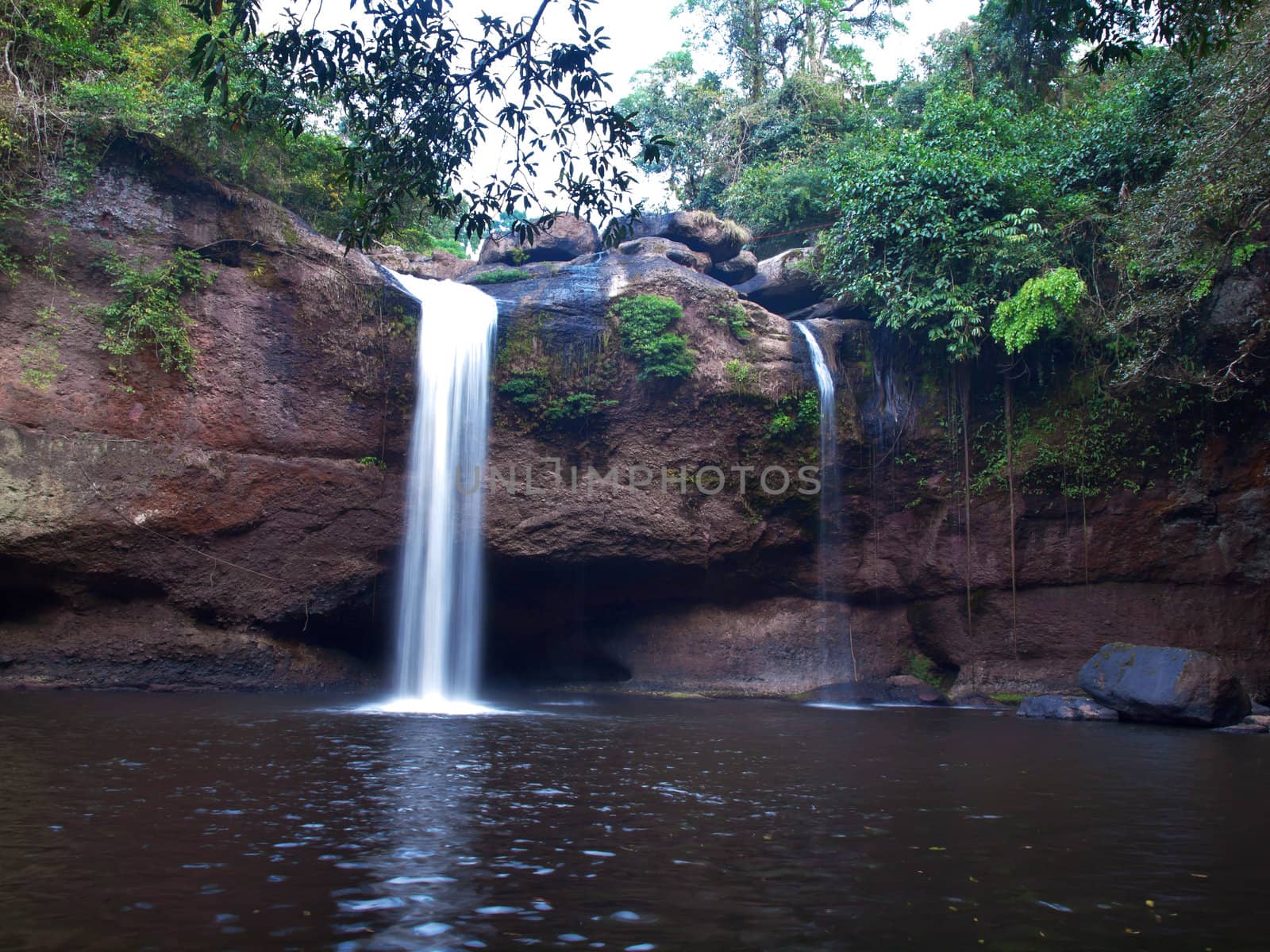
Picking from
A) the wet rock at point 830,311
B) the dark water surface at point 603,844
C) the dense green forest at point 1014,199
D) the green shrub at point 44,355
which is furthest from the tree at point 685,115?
the dark water surface at point 603,844

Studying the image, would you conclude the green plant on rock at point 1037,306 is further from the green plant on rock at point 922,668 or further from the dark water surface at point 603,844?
the dark water surface at point 603,844

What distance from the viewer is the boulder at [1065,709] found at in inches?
523

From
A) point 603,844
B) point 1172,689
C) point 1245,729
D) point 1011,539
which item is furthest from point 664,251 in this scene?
point 603,844

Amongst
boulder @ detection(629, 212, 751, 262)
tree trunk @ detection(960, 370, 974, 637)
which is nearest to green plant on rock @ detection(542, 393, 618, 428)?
boulder @ detection(629, 212, 751, 262)

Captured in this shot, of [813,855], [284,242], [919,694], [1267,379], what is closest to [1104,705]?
[919,694]

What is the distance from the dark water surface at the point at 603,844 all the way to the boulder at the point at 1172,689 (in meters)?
4.13

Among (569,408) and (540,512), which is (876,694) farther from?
(569,408)

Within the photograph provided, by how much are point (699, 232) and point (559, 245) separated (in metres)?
3.42

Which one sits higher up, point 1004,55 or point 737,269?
point 1004,55

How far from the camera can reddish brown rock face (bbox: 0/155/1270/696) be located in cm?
1347

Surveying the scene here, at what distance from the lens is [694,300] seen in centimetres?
1708

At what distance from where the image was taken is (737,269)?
20.8 metres

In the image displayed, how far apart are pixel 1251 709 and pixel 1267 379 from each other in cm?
513

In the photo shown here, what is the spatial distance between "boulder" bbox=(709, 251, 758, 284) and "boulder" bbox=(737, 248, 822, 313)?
0.48ft
